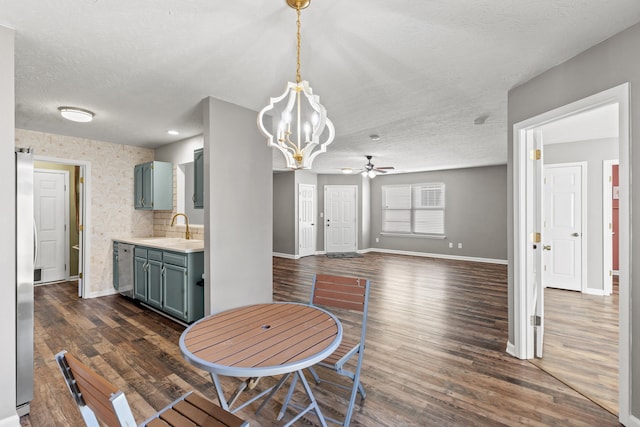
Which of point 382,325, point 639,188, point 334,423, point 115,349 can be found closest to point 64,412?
point 115,349

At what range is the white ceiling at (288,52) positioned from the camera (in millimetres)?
1705

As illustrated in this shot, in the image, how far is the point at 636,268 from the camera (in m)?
1.82

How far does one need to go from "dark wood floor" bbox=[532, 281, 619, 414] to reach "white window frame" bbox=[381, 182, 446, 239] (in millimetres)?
4022

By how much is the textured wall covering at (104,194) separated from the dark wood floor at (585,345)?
5634mm

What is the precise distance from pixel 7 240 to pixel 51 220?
471 centimetres

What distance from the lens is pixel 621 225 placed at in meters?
1.90

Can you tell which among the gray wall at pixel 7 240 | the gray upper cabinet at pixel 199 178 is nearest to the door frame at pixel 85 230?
the gray upper cabinet at pixel 199 178

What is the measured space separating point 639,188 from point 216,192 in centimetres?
309

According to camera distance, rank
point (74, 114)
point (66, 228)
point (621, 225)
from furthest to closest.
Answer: point (66, 228), point (74, 114), point (621, 225)

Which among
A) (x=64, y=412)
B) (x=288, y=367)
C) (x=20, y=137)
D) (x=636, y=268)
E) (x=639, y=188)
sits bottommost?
(x=64, y=412)

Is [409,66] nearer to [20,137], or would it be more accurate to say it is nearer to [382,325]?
[382,325]

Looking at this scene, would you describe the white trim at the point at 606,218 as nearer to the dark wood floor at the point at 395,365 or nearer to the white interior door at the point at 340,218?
the dark wood floor at the point at 395,365

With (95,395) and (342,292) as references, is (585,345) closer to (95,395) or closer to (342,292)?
(342,292)

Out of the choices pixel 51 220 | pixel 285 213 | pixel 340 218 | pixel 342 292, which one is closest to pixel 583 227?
pixel 342 292
